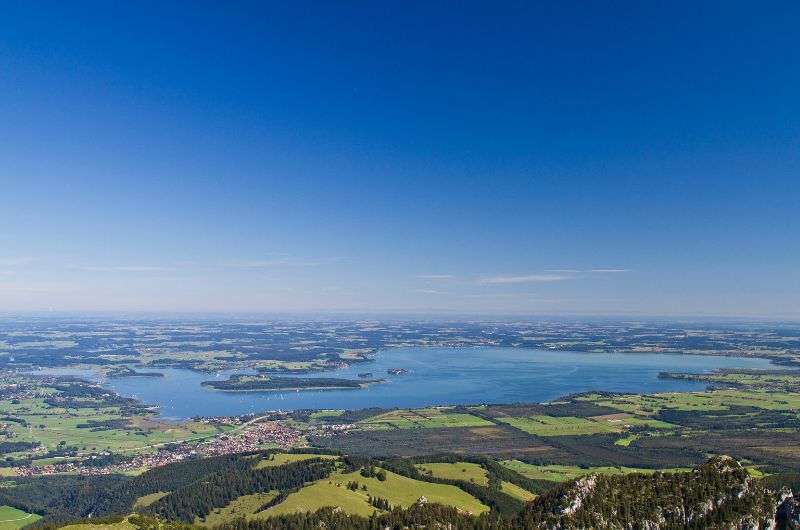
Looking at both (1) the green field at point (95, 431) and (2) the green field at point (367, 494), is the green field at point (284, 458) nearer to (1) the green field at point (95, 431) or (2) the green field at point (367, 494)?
(2) the green field at point (367, 494)

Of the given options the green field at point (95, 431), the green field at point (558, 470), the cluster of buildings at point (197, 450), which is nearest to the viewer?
the green field at point (558, 470)

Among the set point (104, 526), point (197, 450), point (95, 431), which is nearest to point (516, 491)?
point (104, 526)

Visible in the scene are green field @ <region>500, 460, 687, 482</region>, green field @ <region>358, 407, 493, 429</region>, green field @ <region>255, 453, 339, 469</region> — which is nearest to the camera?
green field @ <region>255, 453, 339, 469</region>

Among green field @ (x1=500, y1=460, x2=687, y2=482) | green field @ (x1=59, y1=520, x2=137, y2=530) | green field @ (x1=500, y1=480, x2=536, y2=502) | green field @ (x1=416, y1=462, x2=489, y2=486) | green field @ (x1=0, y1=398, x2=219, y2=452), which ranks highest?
green field @ (x1=59, y1=520, x2=137, y2=530)

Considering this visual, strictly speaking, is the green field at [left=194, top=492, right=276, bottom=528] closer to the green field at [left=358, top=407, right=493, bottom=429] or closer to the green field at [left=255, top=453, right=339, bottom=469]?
the green field at [left=255, top=453, right=339, bottom=469]

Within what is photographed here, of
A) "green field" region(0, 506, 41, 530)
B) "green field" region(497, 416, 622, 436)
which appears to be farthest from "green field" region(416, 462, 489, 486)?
"green field" region(0, 506, 41, 530)

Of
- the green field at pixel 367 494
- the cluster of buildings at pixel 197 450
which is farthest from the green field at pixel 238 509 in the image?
the cluster of buildings at pixel 197 450
